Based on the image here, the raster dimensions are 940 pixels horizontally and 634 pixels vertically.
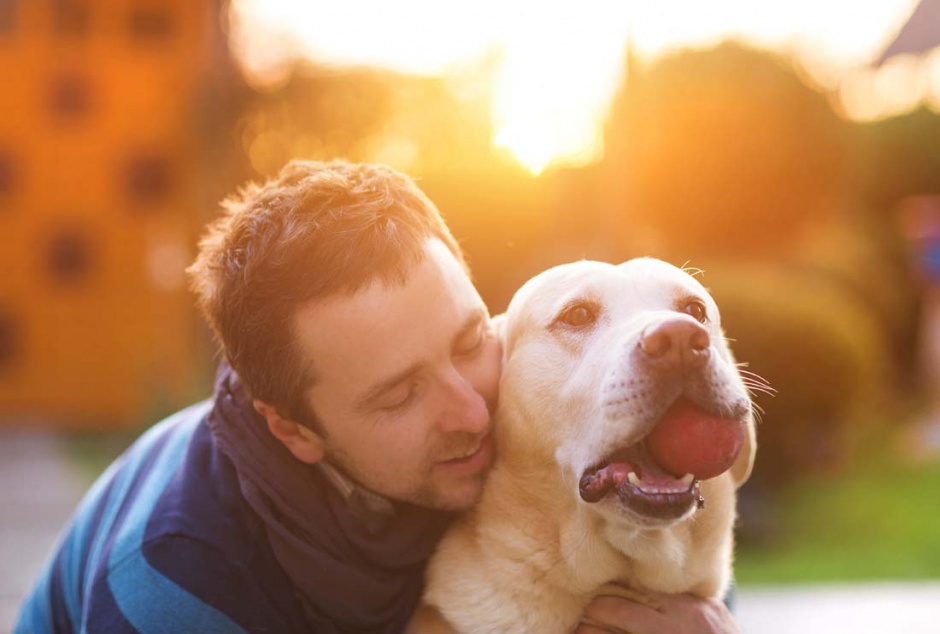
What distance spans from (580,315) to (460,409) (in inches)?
17.6

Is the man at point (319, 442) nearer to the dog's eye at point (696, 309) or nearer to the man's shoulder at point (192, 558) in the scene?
the man's shoulder at point (192, 558)

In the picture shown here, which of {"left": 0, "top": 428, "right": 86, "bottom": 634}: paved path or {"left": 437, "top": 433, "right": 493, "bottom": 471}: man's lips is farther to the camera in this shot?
{"left": 0, "top": 428, "right": 86, "bottom": 634}: paved path

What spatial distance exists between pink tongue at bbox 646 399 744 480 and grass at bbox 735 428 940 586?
4071mm

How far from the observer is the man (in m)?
2.19

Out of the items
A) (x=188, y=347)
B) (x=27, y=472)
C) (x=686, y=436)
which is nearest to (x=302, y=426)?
(x=686, y=436)

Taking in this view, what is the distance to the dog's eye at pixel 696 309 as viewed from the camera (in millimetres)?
2467

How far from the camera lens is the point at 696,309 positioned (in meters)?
2.49

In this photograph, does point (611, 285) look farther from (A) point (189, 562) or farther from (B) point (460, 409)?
(A) point (189, 562)

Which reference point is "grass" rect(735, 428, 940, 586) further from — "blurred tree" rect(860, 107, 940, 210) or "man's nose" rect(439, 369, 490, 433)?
"blurred tree" rect(860, 107, 940, 210)

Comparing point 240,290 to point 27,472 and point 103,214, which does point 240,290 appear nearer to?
point 27,472

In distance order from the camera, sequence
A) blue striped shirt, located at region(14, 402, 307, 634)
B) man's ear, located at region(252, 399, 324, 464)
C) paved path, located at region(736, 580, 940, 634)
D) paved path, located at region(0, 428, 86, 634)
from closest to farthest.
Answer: blue striped shirt, located at region(14, 402, 307, 634)
man's ear, located at region(252, 399, 324, 464)
paved path, located at region(736, 580, 940, 634)
paved path, located at region(0, 428, 86, 634)

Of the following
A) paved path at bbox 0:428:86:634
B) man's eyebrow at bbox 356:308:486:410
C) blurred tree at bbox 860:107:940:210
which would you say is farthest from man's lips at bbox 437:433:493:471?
blurred tree at bbox 860:107:940:210

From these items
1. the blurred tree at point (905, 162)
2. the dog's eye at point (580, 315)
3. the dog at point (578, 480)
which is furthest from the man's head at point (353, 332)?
the blurred tree at point (905, 162)

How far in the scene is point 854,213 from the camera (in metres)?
14.7
